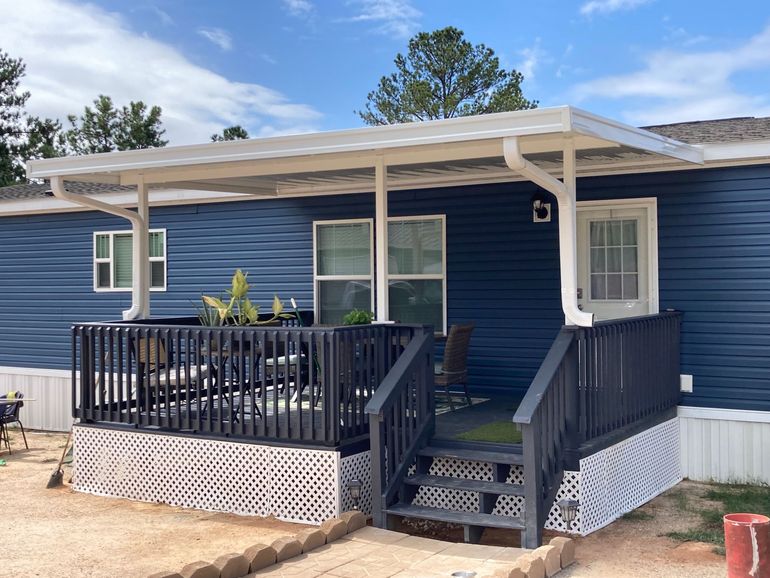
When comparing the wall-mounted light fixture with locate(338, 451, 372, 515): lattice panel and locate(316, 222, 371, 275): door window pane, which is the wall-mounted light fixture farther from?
locate(338, 451, 372, 515): lattice panel

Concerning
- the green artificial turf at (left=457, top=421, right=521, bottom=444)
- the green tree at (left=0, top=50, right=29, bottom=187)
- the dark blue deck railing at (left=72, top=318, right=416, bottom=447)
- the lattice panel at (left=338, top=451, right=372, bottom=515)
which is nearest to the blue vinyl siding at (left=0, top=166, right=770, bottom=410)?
the green artificial turf at (left=457, top=421, right=521, bottom=444)

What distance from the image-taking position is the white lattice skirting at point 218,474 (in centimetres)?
650

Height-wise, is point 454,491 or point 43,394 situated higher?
point 43,394

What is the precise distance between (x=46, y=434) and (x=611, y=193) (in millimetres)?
8297

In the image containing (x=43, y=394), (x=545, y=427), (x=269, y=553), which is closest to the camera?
(x=269, y=553)

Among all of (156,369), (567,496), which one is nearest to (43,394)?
(156,369)

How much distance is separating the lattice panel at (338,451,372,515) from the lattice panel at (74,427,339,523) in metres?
0.05

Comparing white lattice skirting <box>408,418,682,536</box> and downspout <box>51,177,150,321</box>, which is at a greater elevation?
downspout <box>51,177,150,321</box>

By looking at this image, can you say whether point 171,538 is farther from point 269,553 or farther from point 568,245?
point 568,245

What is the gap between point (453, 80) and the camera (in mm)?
28328

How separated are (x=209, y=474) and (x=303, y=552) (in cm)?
183

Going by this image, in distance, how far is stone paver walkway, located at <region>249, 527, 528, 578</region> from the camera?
198 inches

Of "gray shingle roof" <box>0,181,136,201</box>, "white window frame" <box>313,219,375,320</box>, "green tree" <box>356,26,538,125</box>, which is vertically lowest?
"white window frame" <box>313,219,375,320</box>

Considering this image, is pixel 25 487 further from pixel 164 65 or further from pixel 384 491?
pixel 164 65
